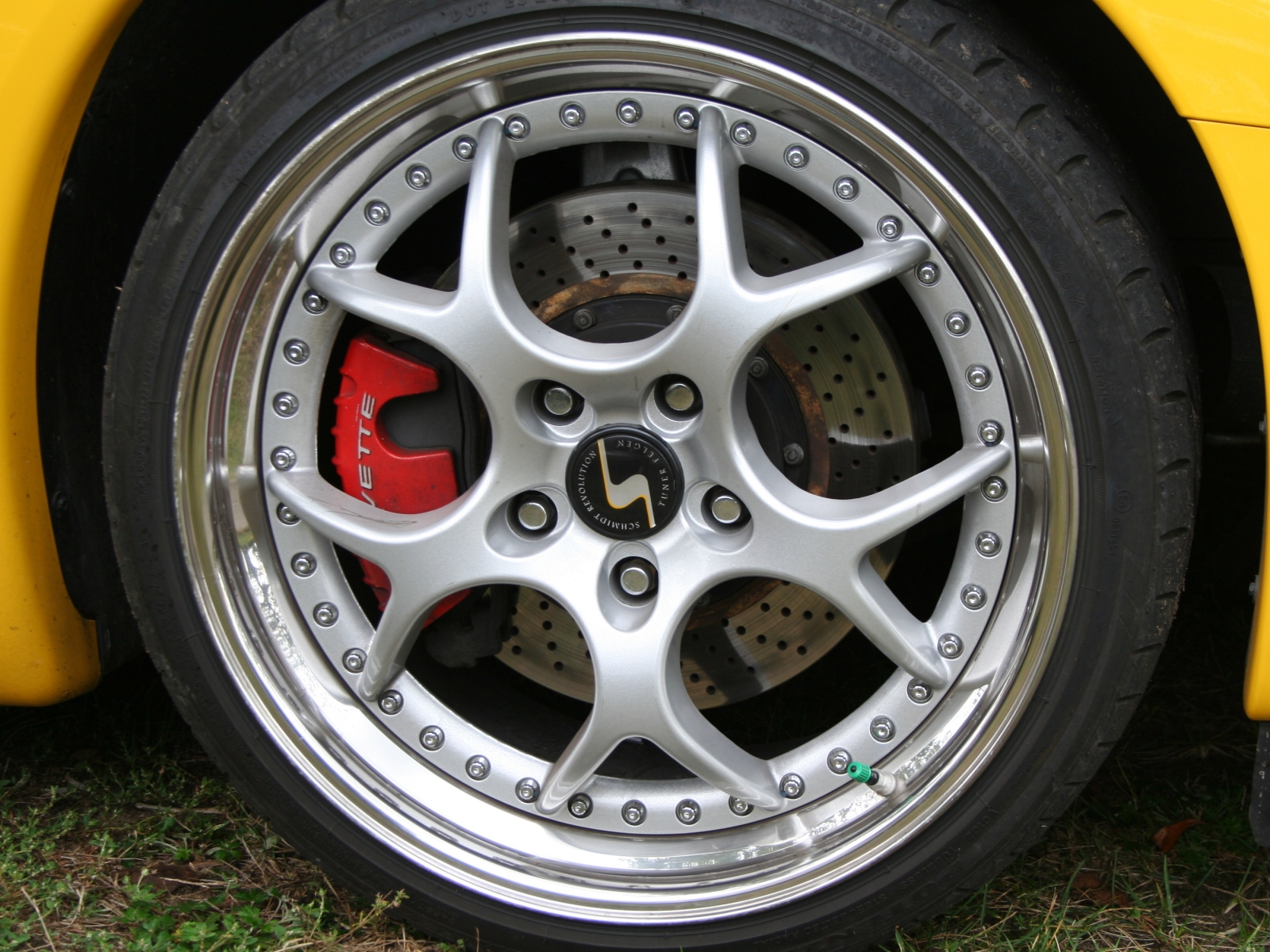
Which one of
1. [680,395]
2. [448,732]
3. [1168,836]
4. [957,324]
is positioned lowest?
[1168,836]

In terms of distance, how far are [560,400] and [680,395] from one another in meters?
0.15

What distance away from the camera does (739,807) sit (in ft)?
4.47

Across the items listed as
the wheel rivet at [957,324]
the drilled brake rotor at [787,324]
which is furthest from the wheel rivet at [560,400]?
the wheel rivet at [957,324]

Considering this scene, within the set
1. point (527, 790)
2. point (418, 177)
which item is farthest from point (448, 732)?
point (418, 177)

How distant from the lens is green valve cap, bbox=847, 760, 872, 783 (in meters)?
1.29

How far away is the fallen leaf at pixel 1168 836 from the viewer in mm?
1544

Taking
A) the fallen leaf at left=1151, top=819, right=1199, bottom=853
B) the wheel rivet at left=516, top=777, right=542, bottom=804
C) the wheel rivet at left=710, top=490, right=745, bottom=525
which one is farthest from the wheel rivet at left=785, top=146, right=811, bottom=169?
the fallen leaf at left=1151, top=819, right=1199, bottom=853

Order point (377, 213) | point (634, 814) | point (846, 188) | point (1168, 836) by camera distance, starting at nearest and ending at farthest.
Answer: point (846, 188)
point (377, 213)
point (634, 814)
point (1168, 836)

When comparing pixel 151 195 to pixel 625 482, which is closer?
pixel 625 482

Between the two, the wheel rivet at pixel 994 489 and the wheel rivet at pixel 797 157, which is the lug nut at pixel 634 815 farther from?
the wheel rivet at pixel 797 157

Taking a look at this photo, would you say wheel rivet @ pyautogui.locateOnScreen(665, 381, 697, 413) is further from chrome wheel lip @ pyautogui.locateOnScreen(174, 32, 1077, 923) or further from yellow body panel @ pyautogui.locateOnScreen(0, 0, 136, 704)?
yellow body panel @ pyautogui.locateOnScreen(0, 0, 136, 704)

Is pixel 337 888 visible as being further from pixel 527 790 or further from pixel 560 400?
pixel 560 400

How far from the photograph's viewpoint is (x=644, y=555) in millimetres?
1299

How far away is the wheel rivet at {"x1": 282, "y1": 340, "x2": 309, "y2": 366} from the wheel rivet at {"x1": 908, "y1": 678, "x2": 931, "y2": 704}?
0.85 m
